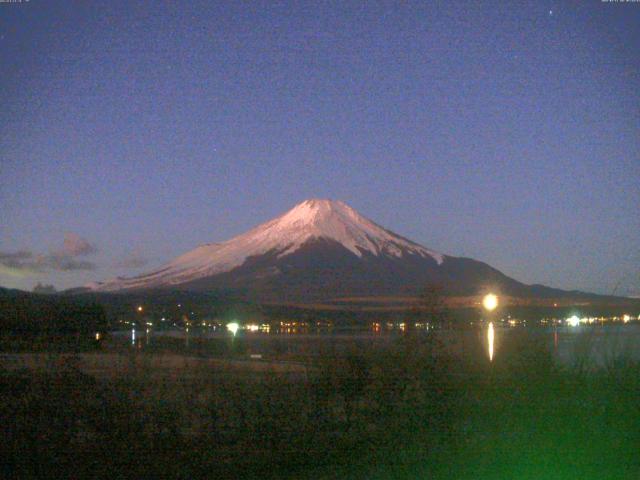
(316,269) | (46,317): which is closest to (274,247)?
(316,269)

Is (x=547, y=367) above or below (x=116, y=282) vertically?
below

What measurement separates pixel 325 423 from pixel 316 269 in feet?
142

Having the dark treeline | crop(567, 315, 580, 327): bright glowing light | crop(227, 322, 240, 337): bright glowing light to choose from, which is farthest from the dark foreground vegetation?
crop(227, 322, 240, 337): bright glowing light

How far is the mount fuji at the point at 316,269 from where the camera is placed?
145 ft

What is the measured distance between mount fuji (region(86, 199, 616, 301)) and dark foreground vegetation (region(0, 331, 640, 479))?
19.1 m

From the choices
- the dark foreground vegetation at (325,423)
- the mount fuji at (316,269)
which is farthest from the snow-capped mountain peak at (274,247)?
the dark foreground vegetation at (325,423)

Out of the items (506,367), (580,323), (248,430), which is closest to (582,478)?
(248,430)

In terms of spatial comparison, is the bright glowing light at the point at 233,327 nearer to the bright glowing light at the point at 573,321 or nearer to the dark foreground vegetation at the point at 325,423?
the bright glowing light at the point at 573,321

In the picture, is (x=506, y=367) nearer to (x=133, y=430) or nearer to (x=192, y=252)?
(x=133, y=430)

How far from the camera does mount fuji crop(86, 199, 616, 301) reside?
145ft

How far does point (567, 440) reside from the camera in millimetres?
11656

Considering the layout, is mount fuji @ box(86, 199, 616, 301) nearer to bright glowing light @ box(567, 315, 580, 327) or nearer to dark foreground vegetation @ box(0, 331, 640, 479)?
bright glowing light @ box(567, 315, 580, 327)

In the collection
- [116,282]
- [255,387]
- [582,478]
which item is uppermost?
[116,282]

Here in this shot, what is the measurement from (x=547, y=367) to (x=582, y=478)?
4.63m
